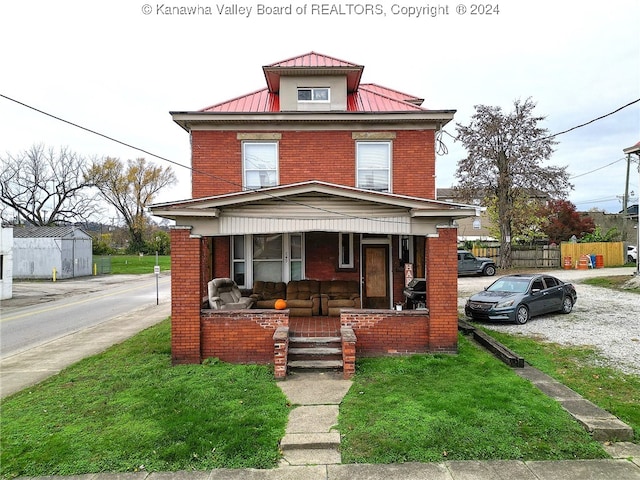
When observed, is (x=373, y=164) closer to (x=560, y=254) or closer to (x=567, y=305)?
Result: (x=567, y=305)

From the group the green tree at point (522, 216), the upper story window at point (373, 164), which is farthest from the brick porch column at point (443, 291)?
the green tree at point (522, 216)

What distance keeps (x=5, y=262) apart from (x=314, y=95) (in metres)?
20.7

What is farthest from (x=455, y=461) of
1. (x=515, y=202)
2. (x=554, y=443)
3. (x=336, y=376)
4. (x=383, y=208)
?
(x=515, y=202)

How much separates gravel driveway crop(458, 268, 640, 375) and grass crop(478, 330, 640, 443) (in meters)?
0.45

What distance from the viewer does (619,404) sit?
6.68m

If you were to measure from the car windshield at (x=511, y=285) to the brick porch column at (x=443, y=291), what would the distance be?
6.11 metres

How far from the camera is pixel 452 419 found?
6.02 m

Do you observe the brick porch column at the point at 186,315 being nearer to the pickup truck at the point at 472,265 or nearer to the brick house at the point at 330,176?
the brick house at the point at 330,176

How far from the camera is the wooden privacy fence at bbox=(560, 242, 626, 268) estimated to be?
32656 millimetres

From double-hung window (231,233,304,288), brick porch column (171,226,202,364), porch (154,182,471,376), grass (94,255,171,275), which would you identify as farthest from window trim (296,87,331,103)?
grass (94,255,171,275)

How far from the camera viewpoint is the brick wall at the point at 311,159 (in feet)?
40.1

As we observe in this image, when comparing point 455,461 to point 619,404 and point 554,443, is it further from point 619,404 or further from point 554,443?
point 619,404

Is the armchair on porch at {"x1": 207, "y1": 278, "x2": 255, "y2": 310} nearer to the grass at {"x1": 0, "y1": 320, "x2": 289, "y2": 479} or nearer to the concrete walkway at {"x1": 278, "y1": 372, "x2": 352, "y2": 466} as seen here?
the grass at {"x1": 0, "y1": 320, "x2": 289, "y2": 479}

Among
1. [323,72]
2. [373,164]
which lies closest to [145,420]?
[373,164]
